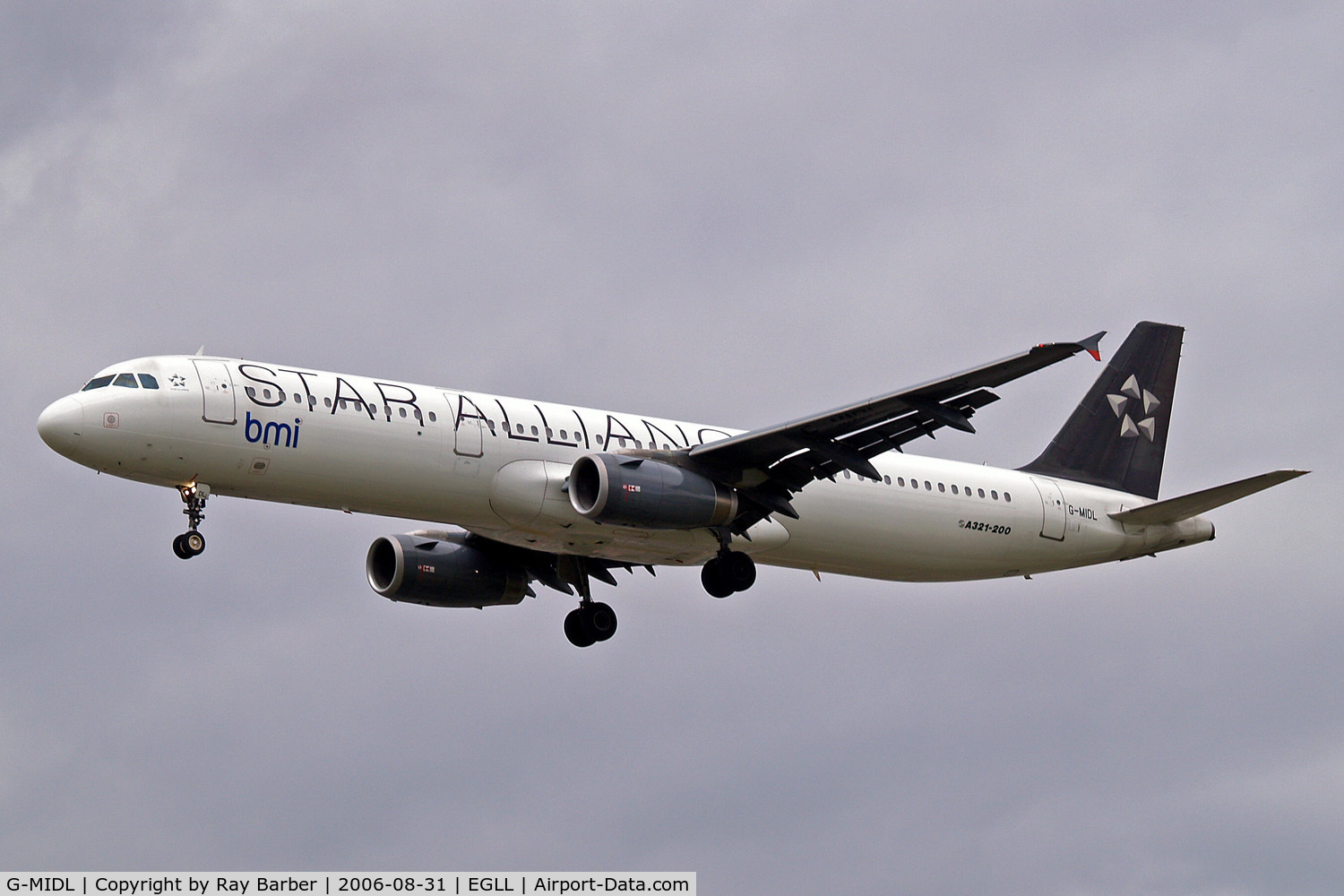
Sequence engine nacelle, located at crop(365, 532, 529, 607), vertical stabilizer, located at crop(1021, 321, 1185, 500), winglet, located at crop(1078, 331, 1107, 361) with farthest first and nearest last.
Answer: vertical stabilizer, located at crop(1021, 321, 1185, 500), engine nacelle, located at crop(365, 532, 529, 607), winglet, located at crop(1078, 331, 1107, 361)

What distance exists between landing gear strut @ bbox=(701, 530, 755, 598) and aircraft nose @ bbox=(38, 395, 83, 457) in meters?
13.2

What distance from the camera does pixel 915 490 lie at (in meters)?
40.4

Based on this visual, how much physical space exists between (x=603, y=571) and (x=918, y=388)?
11.8m

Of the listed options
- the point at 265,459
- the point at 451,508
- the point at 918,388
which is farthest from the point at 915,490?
the point at 265,459

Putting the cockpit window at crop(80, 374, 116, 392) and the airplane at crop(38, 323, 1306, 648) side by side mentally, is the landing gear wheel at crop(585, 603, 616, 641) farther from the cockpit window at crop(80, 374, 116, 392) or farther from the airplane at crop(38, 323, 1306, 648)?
the cockpit window at crop(80, 374, 116, 392)

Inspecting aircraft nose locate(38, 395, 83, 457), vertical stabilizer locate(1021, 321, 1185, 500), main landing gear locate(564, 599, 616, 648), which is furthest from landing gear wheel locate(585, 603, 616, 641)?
aircraft nose locate(38, 395, 83, 457)

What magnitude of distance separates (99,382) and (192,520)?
3.22 m

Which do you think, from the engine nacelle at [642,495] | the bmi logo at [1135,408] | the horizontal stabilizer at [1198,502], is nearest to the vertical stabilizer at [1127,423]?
the bmi logo at [1135,408]

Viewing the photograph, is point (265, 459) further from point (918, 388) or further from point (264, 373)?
point (918, 388)

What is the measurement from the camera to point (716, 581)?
37.3 metres

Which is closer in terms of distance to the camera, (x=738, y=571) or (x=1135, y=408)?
(x=738, y=571)

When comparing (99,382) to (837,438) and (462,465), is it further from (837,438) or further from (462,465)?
(837,438)

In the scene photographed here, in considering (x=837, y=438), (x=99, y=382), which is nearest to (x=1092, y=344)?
(x=837, y=438)

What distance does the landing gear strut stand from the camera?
37.3m
